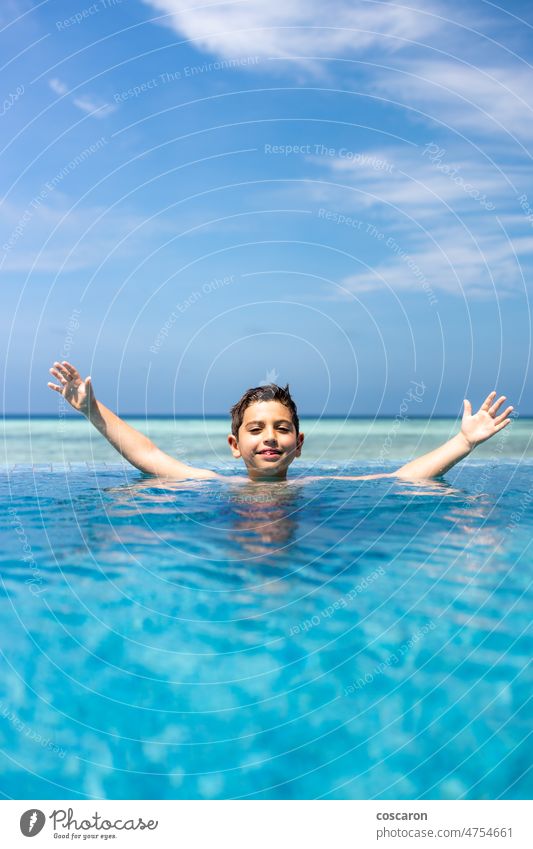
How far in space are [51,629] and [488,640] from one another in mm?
3019

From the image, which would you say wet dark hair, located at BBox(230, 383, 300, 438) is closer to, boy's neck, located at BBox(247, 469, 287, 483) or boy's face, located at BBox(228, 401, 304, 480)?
boy's face, located at BBox(228, 401, 304, 480)

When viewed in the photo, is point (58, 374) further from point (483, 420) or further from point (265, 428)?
point (483, 420)

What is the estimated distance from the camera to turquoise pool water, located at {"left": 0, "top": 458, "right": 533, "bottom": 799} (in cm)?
396

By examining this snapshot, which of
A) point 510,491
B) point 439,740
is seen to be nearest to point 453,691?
point 439,740

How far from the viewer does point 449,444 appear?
356 inches

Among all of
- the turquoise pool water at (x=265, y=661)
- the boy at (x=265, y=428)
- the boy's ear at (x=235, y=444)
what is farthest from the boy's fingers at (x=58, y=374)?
the boy's ear at (x=235, y=444)

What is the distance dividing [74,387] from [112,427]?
2.31ft

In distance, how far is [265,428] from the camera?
29.1ft

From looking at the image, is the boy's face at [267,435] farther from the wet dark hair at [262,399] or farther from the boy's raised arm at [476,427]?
the boy's raised arm at [476,427]
